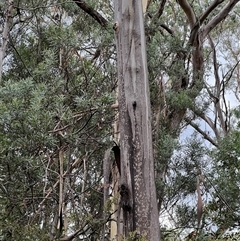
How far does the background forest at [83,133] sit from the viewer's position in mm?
2420

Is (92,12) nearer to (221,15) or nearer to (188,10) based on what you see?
(188,10)

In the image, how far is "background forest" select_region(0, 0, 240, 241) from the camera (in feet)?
7.94

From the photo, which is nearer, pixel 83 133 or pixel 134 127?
pixel 134 127

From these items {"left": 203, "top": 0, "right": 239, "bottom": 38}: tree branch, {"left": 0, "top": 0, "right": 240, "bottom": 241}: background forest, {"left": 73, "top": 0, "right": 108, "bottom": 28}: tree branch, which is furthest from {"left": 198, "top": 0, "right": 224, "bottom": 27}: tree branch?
{"left": 73, "top": 0, "right": 108, "bottom": 28}: tree branch

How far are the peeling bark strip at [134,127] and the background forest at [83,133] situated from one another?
0.16m

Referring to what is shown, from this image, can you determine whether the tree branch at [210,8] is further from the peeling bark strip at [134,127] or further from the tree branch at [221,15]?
the peeling bark strip at [134,127]

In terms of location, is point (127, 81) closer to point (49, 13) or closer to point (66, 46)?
point (66, 46)

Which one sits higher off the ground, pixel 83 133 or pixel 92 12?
pixel 92 12

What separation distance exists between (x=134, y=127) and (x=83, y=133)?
0.41 m

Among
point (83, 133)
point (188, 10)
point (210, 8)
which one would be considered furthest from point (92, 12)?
point (83, 133)

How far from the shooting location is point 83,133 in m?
2.67

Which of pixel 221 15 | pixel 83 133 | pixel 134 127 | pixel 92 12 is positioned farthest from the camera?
pixel 221 15

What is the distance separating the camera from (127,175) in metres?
2.32

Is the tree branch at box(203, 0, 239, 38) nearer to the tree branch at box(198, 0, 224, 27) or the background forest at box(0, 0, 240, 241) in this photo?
the background forest at box(0, 0, 240, 241)
